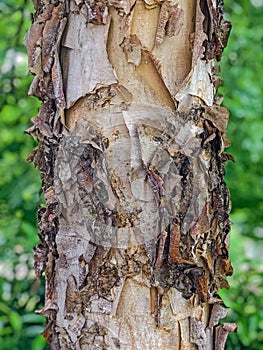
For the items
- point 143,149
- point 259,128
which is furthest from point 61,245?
point 259,128

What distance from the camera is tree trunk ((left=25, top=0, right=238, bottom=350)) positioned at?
614 mm

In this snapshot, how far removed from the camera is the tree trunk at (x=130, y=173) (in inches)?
24.2

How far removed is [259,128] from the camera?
1627mm

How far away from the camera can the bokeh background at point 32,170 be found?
146 centimetres

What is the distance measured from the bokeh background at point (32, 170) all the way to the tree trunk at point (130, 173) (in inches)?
29.9

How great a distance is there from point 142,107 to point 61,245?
6.5 inches

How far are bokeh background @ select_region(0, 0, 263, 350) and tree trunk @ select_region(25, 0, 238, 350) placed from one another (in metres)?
0.76

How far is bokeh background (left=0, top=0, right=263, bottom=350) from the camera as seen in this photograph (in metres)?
1.46

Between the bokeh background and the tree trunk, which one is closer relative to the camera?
the tree trunk

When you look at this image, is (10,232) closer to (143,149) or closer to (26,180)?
(26,180)

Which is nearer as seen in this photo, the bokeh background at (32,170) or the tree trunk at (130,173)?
the tree trunk at (130,173)

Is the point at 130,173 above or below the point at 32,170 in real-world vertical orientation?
below

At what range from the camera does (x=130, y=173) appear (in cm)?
61

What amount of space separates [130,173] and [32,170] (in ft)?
3.02
